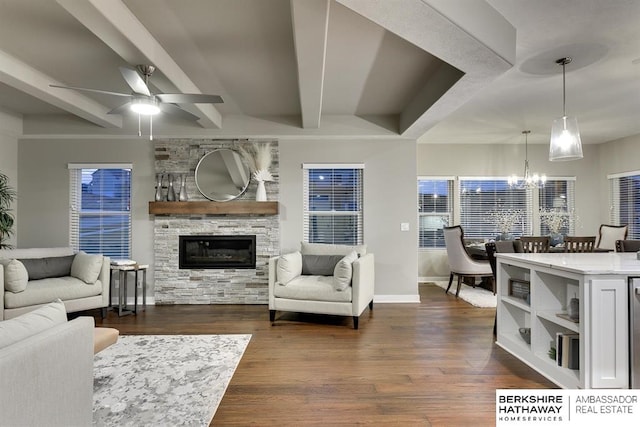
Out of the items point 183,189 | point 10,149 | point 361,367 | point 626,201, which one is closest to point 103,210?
point 183,189

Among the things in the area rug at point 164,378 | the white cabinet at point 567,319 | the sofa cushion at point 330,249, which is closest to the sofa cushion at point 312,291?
the sofa cushion at point 330,249

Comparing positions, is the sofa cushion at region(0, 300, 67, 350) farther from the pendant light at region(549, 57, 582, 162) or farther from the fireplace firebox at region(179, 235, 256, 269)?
the pendant light at region(549, 57, 582, 162)

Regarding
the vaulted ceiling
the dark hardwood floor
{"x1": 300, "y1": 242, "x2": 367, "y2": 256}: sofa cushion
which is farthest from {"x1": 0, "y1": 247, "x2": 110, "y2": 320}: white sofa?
{"x1": 300, "y1": 242, "x2": 367, "y2": 256}: sofa cushion

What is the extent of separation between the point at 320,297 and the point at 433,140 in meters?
4.06

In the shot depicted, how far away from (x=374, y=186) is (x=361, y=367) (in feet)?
9.56

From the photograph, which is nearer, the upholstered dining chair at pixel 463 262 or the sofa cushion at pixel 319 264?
the sofa cushion at pixel 319 264

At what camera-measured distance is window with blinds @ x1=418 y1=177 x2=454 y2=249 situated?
22.8 feet

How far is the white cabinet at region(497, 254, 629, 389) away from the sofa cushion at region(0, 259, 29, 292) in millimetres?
4757

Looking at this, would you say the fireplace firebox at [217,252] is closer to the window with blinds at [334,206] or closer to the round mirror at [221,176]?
the round mirror at [221,176]

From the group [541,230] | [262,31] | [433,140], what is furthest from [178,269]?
[541,230]

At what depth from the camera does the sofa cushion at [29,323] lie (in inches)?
51.9

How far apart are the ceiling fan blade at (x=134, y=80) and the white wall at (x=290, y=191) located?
248 centimetres

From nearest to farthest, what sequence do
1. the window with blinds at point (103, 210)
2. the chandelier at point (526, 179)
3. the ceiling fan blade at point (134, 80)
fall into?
the ceiling fan blade at point (134, 80)
the window with blinds at point (103, 210)
the chandelier at point (526, 179)

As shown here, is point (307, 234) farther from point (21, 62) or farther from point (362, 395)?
point (21, 62)
